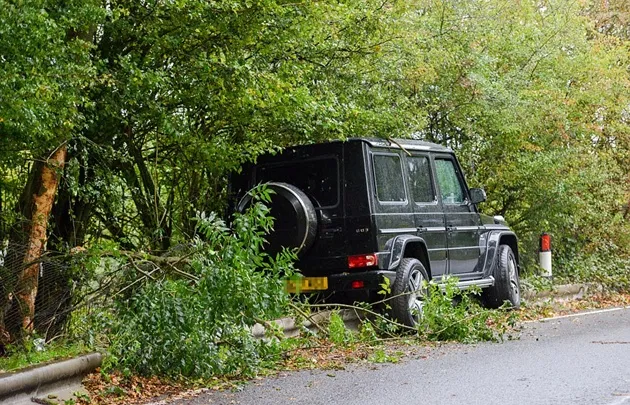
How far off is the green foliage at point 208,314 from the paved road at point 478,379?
1.70ft

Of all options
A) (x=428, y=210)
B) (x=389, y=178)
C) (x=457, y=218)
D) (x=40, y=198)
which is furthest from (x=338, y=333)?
(x=457, y=218)

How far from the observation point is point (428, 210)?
44.8 feet

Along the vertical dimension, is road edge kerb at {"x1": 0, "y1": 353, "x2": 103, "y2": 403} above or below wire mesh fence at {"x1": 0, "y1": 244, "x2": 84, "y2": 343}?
below

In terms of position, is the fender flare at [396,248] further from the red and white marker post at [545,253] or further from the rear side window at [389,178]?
the red and white marker post at [545,253]

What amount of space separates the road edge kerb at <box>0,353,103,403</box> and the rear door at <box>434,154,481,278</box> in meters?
6.77

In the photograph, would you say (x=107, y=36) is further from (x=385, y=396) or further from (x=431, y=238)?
(x=385, y=396)

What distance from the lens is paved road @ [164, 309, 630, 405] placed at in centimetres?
783

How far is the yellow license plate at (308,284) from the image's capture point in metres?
12.2

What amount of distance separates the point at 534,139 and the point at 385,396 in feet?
39.4

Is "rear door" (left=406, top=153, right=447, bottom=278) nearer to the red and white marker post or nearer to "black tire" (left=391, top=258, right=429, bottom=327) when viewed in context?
"black tire" (left=391, top=258, right=429, bottom=327)

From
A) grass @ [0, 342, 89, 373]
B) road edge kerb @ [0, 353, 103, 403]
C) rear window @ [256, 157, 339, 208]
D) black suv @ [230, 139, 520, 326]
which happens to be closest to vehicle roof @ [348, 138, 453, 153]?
black suv @ [230, 139, 520, 326]

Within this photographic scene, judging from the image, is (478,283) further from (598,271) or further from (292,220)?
(598,271)

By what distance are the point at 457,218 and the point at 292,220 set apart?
3.06 metres

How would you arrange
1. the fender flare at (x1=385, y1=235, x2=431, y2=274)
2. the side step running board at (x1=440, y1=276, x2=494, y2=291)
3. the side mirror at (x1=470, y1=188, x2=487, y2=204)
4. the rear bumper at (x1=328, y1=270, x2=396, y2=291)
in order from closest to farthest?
the rear bumper at (x1=328, y1=270, x2=396, y2=291)
the fender flare at (x1=385, y1=235, x2=431, y2=274)
the side step running board at (x1=440, y1=276, x2=494, y2=291)
the side mirror at (x1=470, y1=188, x2=487, y2=204)
